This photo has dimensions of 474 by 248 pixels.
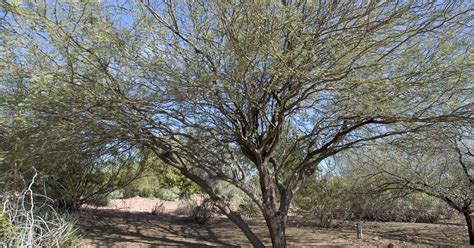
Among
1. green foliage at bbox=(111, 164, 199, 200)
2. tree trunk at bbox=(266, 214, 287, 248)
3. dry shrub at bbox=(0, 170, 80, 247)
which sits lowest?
dry shrub at bbox=(0, 170, 80, 247)

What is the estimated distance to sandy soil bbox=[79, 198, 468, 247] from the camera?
1032cm

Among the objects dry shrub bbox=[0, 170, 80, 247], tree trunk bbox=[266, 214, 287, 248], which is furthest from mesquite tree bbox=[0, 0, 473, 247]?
tree trunk bbox=[266, 214, 287, 248]

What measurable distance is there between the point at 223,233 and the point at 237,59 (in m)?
6.84

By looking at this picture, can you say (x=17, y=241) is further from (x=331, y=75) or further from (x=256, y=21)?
(x=331, y=75)

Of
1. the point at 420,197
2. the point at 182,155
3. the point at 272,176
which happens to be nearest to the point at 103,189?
the point at 182,155

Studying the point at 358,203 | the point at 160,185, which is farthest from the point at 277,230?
the point at 160,185

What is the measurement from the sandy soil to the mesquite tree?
12.3 feet

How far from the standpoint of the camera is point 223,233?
474 inches

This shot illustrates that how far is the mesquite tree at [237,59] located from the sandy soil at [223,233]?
148 inches

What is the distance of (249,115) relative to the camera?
8.10 metres

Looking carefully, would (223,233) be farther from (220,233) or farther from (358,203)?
(358,203)

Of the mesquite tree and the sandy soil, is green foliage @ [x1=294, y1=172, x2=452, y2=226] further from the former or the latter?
the mesquite tree

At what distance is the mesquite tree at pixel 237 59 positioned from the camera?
19.9ft

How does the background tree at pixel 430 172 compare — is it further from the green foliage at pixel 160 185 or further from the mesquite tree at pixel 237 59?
the green foliage at pixel 160 185
